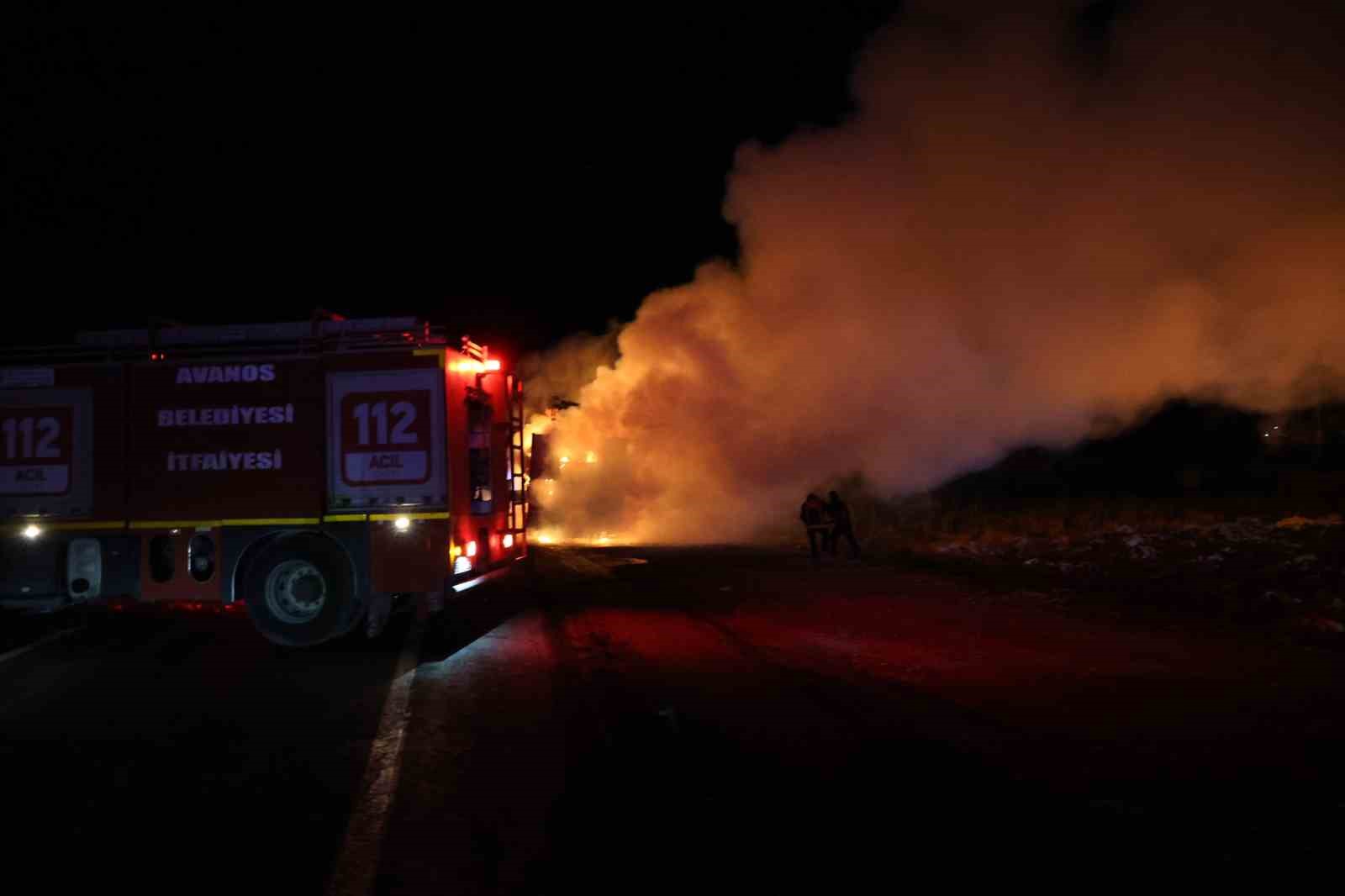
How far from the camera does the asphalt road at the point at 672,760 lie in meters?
4.24

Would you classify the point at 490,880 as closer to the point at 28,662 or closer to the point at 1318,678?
the point at 1318,678

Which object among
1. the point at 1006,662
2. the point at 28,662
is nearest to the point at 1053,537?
the point at 1006,662

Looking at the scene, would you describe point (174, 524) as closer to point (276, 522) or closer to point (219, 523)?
point (219, 523)

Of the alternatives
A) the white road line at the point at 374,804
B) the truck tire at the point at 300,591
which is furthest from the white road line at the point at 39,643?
the white road line at the point at 374,804

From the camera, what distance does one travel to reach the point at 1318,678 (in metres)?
7.44

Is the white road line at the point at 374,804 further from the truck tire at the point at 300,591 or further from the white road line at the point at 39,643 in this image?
the white road line at the point at 39,643

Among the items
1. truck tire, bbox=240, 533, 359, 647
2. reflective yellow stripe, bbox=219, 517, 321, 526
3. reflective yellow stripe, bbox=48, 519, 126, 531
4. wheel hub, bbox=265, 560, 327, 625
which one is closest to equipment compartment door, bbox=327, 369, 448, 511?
reflective yellow stripe, bbox=219, 517, 321, 526

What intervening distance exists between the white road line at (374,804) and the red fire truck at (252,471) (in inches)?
84.4

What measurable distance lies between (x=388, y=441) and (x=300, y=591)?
164 cm

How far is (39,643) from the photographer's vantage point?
34.9 feet

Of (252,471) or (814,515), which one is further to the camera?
(814,515)

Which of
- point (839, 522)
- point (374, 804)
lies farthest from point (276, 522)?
point (839, 522)

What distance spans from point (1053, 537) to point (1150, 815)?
1376cm

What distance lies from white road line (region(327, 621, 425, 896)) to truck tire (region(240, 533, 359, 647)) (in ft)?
6.31
